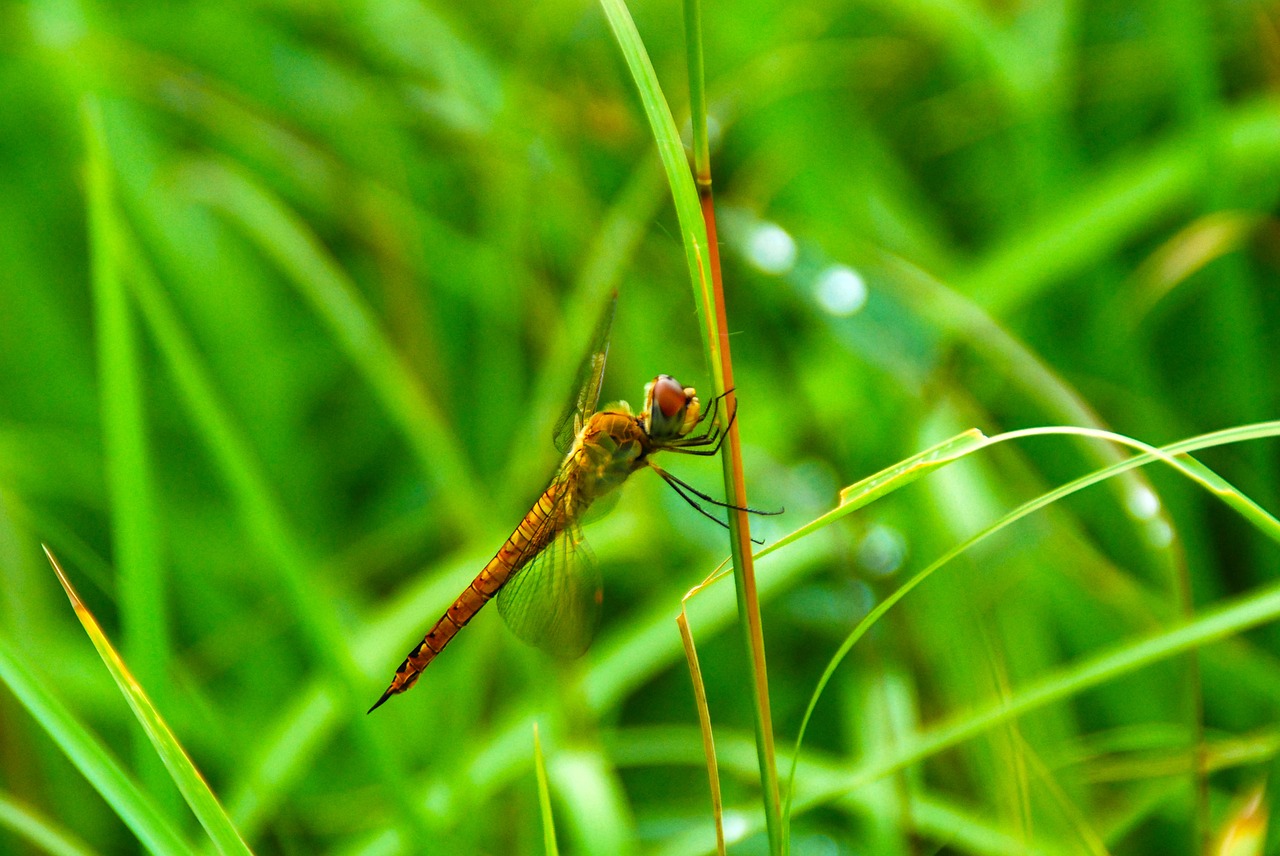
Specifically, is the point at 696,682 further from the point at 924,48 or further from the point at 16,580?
the point at 924,48

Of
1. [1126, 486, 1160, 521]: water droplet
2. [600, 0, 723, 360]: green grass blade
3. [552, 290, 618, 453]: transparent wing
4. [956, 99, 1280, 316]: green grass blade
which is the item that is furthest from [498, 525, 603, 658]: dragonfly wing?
[956, 99, 1280, 316]: green grass blade

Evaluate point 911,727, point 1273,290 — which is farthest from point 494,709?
point 1273,290

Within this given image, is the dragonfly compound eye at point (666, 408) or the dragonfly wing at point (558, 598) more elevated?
the dragonfly compound eye at point (666, 408)

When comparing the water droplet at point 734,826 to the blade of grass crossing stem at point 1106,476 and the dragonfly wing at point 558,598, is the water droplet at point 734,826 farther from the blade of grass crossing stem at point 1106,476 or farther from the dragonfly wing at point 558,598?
the blade of grass crossing stem at point 1106,476

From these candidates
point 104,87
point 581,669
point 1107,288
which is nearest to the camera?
point 581,669

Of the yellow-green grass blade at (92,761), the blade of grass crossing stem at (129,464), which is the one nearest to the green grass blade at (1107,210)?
the blade of grass crossing stem at (129,464)

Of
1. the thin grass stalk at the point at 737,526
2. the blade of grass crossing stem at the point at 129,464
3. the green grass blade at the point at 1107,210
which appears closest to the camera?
the thin grass stalk at the point at 737,526
